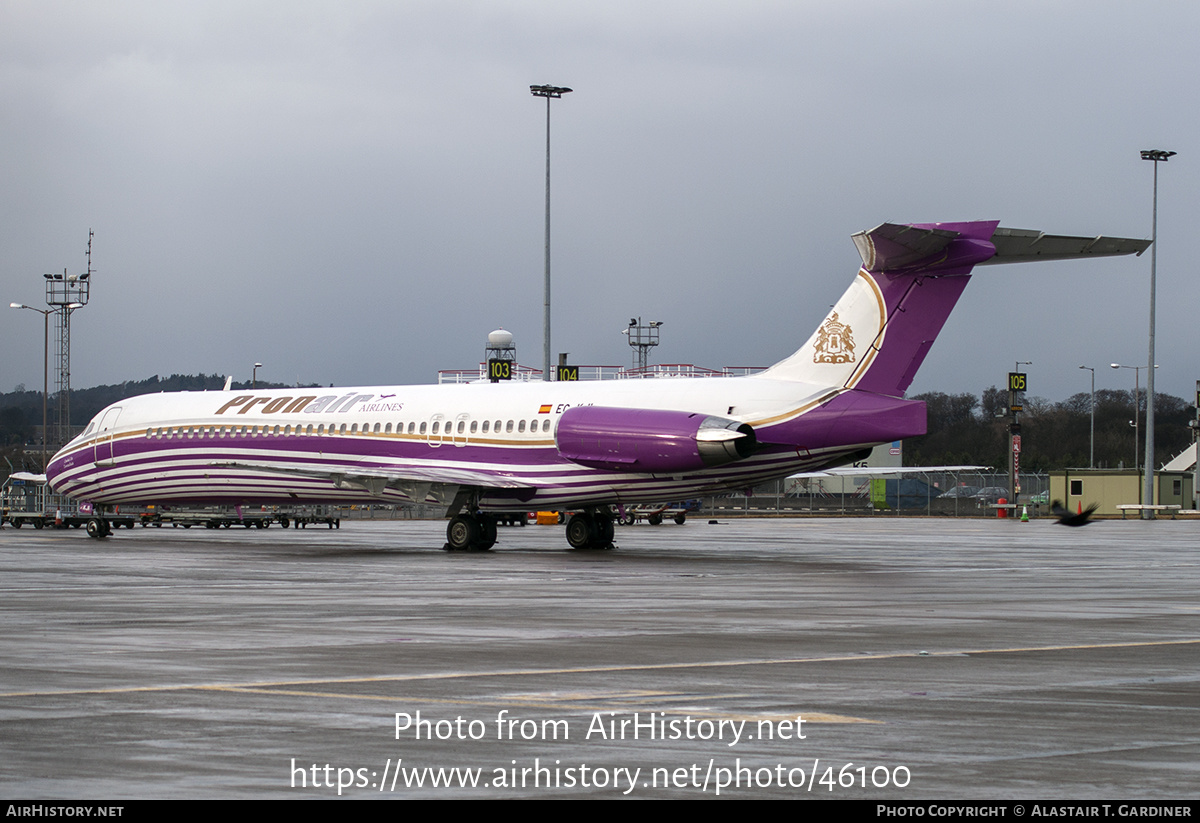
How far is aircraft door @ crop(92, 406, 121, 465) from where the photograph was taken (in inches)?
1592

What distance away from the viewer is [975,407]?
145125 millimetres

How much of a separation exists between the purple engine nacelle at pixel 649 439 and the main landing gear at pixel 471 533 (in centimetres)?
326

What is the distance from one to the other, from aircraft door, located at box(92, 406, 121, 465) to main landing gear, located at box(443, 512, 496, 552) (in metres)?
12.2

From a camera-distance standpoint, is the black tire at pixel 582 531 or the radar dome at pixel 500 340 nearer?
the black tire at pixel 582 531

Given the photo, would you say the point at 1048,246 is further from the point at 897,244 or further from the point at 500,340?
the point at 500,340

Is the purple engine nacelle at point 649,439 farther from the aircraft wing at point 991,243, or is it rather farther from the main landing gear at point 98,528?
the main landing gear at point 98,528

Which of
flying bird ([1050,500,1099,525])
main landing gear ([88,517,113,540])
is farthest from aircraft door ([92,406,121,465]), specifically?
flying bird ([1050,500,1099,525])

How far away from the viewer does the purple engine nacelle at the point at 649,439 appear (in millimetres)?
29922

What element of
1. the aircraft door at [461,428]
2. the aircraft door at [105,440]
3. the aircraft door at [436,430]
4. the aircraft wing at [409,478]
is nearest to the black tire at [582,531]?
the aircraft wing at [409,478]

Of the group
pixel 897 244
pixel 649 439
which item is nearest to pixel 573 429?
pixel 649 439

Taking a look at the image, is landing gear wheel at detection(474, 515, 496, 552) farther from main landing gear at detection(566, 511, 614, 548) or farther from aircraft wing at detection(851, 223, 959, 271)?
aircraft wing at detection(851, 223, 959, 271)

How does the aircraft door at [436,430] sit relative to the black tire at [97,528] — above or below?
above

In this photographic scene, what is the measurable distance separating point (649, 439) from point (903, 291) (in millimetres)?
6197
